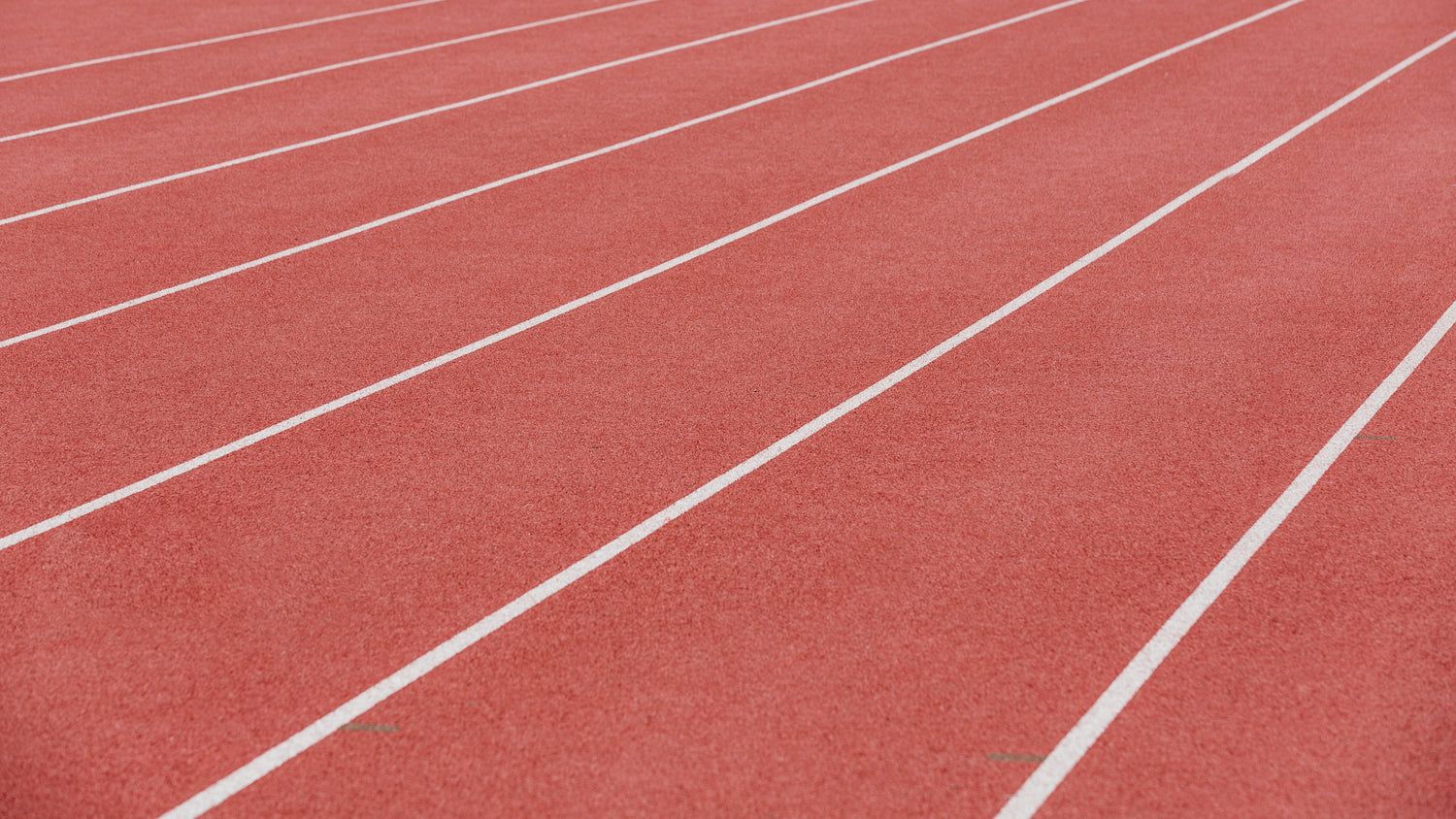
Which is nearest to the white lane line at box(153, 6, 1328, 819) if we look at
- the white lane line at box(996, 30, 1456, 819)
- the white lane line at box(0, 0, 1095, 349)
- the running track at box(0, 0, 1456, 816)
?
the running track at box(0, 0, 1456, 816)

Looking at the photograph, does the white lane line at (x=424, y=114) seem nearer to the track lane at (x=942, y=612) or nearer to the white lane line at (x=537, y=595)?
the white lane line at (x=537, y=595)

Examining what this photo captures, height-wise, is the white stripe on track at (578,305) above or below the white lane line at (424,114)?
below

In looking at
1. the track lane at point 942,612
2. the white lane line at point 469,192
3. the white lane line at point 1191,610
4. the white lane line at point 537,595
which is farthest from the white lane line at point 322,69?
the white lane line at point 1191,610

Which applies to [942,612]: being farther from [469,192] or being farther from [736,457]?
[469,192]

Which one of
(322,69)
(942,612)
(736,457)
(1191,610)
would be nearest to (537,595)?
(736,457)

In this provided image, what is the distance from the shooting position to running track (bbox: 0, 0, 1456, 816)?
3.79 m

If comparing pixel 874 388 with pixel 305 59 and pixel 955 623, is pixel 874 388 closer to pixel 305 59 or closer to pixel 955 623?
pixel 955 623

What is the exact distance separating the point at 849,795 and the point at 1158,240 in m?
4.85

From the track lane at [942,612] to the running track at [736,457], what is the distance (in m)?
0.02

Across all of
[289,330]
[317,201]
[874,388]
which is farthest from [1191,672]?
[317,201]

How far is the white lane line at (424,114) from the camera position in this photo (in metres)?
8.32

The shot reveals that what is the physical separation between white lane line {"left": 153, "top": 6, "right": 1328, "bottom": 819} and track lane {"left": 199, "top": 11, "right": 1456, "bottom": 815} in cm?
6

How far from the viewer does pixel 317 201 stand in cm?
823

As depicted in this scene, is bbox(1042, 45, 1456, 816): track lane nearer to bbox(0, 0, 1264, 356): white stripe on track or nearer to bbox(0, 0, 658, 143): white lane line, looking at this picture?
bbox(0, 0, 1264, 356): white stripe on track
